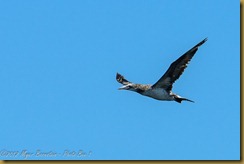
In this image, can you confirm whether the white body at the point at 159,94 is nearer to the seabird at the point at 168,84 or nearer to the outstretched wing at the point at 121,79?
the seabird at the point at 168,84

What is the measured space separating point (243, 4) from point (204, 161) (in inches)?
245

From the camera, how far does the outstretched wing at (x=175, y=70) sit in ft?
74.0

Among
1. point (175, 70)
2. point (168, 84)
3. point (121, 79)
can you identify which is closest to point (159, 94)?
point (168, 84)

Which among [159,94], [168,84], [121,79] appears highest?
[121,79]

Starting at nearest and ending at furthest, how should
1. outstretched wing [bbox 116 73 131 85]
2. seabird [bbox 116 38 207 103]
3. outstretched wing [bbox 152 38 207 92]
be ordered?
1. outstretched wing [bbox 152 38 207 92]
2. seabird [bbox 116 38 207 103]
3. outstretched wing [bbox 116 73 131 85]

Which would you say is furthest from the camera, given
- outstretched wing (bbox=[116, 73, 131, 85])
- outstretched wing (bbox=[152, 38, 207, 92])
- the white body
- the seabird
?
outstretched wing (bbox=[116, 73, 131, 85])

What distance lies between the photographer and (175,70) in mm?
23141

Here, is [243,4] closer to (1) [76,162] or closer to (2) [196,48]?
(2) [196,48]

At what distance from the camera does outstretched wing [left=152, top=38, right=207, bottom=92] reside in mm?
22562

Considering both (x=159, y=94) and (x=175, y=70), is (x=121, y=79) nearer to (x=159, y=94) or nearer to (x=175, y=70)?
(x=159, y=94)

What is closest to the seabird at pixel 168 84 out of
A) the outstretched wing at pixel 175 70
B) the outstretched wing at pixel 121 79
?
the outstretched wing at pixel 175 70

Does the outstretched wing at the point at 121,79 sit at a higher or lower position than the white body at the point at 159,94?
higher

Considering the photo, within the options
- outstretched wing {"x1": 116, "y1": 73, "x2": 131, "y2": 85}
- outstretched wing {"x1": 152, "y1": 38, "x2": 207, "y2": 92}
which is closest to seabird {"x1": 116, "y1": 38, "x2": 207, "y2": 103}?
outstretched wing {"x1": 152, "y1": 38, "x2": 207, "y2": 92}

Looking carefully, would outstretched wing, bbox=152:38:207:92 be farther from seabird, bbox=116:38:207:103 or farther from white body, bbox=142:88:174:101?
white body, bbox=142:88:174:101
